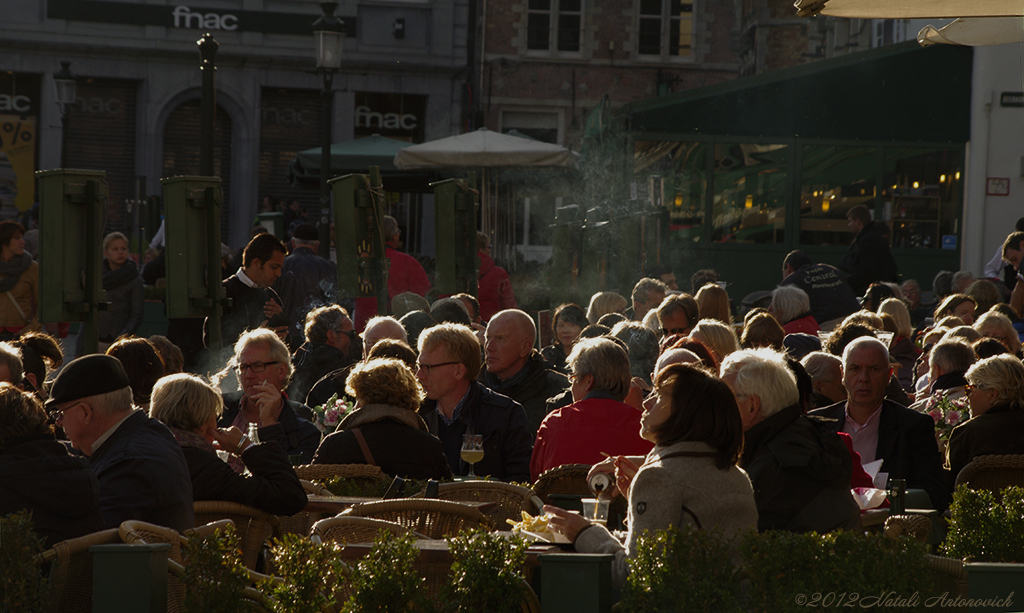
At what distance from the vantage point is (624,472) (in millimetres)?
4230

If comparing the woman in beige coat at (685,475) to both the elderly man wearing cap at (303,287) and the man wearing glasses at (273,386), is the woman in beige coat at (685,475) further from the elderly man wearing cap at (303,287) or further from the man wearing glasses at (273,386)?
the elderly man wearing cap at (303,287)

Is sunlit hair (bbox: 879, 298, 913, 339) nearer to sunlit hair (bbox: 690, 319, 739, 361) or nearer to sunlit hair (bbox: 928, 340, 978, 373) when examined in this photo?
sunlit hair (bbox: 928, 340, 978, 373)

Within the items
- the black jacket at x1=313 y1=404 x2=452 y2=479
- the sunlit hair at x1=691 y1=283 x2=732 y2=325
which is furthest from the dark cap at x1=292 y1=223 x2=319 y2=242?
the black jacket at x1=313 y1=404 x2=452 y2=479

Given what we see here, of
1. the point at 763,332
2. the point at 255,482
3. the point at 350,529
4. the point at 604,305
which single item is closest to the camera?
the point at 350,529

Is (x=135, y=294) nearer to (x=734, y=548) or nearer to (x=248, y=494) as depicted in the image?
(x=248, y=494)

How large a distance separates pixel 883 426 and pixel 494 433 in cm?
194

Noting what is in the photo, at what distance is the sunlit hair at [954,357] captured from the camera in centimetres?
714

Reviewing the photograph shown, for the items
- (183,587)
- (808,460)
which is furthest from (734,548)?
(183,587)

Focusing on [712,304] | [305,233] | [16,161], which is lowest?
[712,304]

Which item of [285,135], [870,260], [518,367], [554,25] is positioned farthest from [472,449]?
[554,25]

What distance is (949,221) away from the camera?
18266 mm

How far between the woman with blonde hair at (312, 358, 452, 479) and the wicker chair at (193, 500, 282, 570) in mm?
740

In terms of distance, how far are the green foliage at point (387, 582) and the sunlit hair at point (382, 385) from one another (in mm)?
2101

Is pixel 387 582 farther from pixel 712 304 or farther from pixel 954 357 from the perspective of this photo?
pixel 712 304
